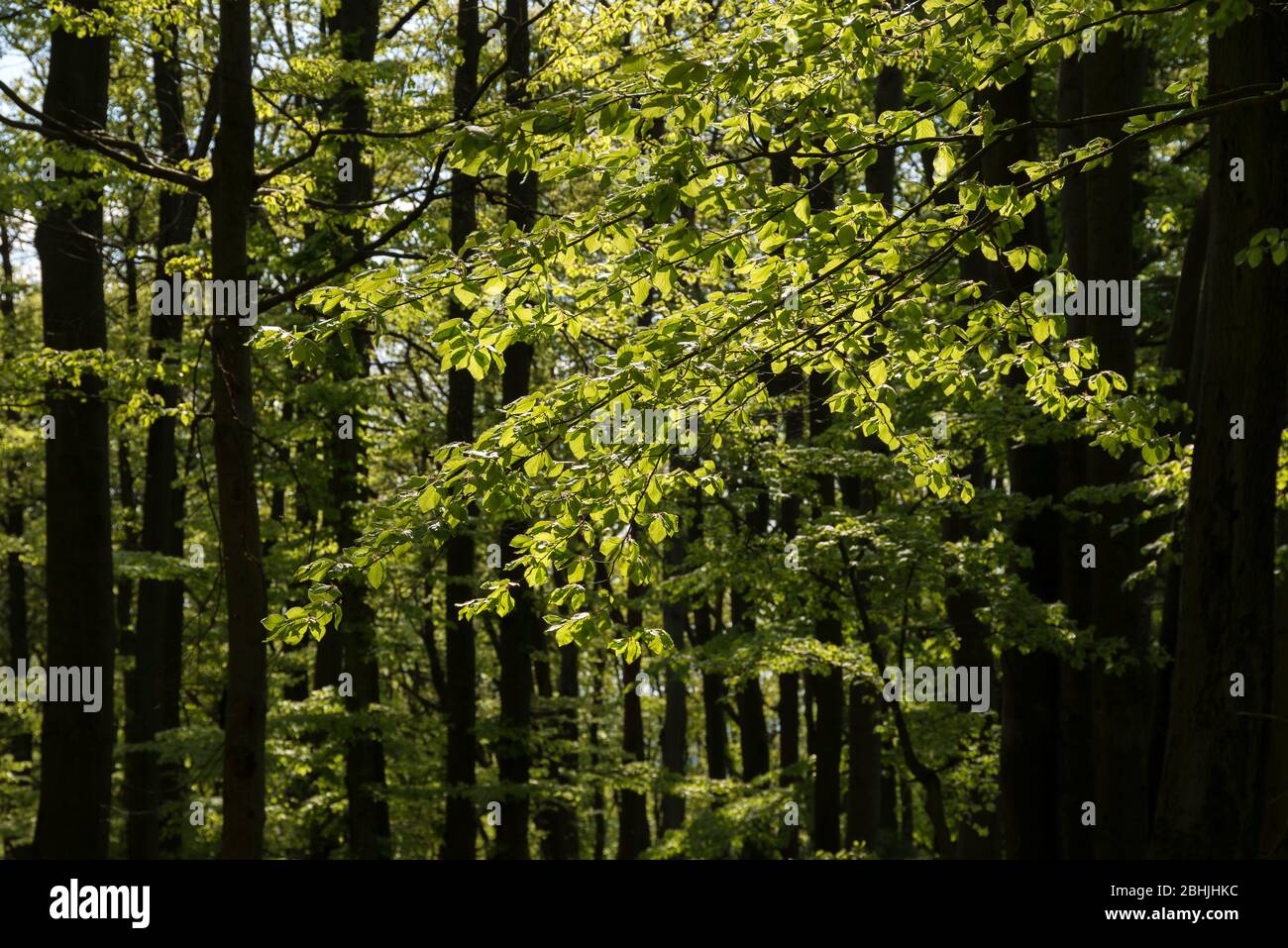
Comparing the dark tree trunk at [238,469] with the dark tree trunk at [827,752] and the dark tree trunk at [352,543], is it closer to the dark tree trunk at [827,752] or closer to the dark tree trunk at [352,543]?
the dark tree trunk at [352,543]

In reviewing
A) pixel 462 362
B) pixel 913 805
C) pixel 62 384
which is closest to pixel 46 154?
pixel 62 384

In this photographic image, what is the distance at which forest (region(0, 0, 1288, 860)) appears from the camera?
4.92m

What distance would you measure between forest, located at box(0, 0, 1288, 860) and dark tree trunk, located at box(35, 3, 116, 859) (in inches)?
1.4

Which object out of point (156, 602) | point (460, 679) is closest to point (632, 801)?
point (460, 679)

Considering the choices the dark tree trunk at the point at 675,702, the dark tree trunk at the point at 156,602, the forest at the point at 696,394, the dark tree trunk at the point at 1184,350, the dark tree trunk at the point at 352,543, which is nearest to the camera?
the forest at the point at 696,394

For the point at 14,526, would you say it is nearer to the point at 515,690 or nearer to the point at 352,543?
the point at 515,690

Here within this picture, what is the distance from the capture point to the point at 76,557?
9.42 m

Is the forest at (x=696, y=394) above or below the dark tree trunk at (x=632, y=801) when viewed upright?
above

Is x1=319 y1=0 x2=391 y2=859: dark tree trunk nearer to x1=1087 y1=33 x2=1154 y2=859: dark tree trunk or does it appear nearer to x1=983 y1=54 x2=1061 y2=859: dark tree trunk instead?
x1=983 y1=54 x2=1061 y2=859: dark tree trunk

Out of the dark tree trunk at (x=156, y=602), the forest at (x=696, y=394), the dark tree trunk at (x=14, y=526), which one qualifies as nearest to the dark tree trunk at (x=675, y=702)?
the forest at (x=696, y=394)

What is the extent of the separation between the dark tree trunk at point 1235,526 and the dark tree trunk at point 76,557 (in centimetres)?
748

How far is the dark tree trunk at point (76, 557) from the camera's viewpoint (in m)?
9.28

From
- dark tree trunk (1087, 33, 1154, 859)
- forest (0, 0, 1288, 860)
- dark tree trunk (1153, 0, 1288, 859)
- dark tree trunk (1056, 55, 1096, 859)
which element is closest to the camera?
forest (0, 0, 1288, 860)

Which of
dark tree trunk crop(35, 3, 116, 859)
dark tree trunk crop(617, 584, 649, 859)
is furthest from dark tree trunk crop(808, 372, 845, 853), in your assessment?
dark tree trunk crop(35, 3, 116, 859)
